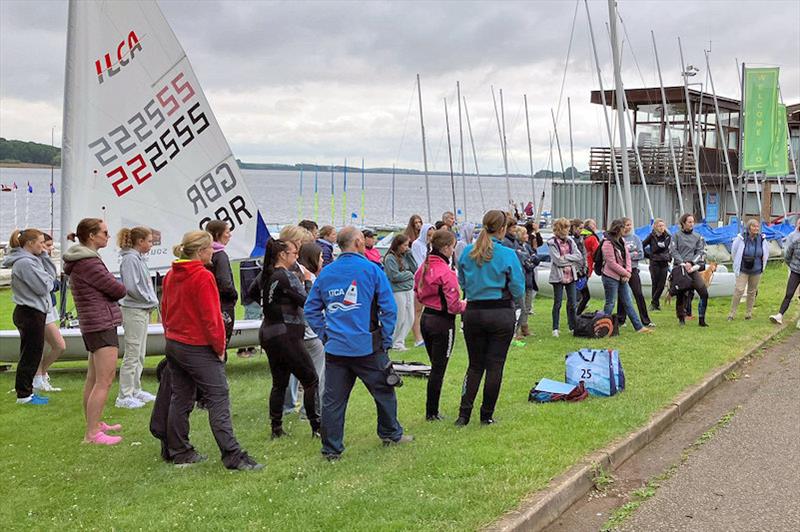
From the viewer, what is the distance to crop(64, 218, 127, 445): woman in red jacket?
6566 millimetres

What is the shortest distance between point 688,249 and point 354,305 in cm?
870

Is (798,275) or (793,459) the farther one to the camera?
(798,275)

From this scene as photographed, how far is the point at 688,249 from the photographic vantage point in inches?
505

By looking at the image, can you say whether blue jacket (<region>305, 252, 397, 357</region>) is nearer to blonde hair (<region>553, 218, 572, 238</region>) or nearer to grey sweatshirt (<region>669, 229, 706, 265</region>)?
Answer: blonde hair (<region>553, 218, 572, 238</region>)

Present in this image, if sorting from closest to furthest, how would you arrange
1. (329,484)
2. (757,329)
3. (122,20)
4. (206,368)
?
(329,484)
(206,368)
(122,20)
(757,329)

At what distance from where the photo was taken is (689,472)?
5945 mm

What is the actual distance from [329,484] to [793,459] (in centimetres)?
371

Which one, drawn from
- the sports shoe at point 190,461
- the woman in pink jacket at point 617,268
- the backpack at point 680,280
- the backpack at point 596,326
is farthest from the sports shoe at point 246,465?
the backpack at point 680,280

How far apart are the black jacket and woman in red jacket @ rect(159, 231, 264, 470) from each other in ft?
30.3

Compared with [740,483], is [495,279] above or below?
above

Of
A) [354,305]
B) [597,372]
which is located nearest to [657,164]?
[597,372]

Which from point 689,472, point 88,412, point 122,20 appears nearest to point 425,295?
Result: point 689,472

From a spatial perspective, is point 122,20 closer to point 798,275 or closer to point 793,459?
point 793,459

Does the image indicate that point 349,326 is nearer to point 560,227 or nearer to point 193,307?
point 193,307
